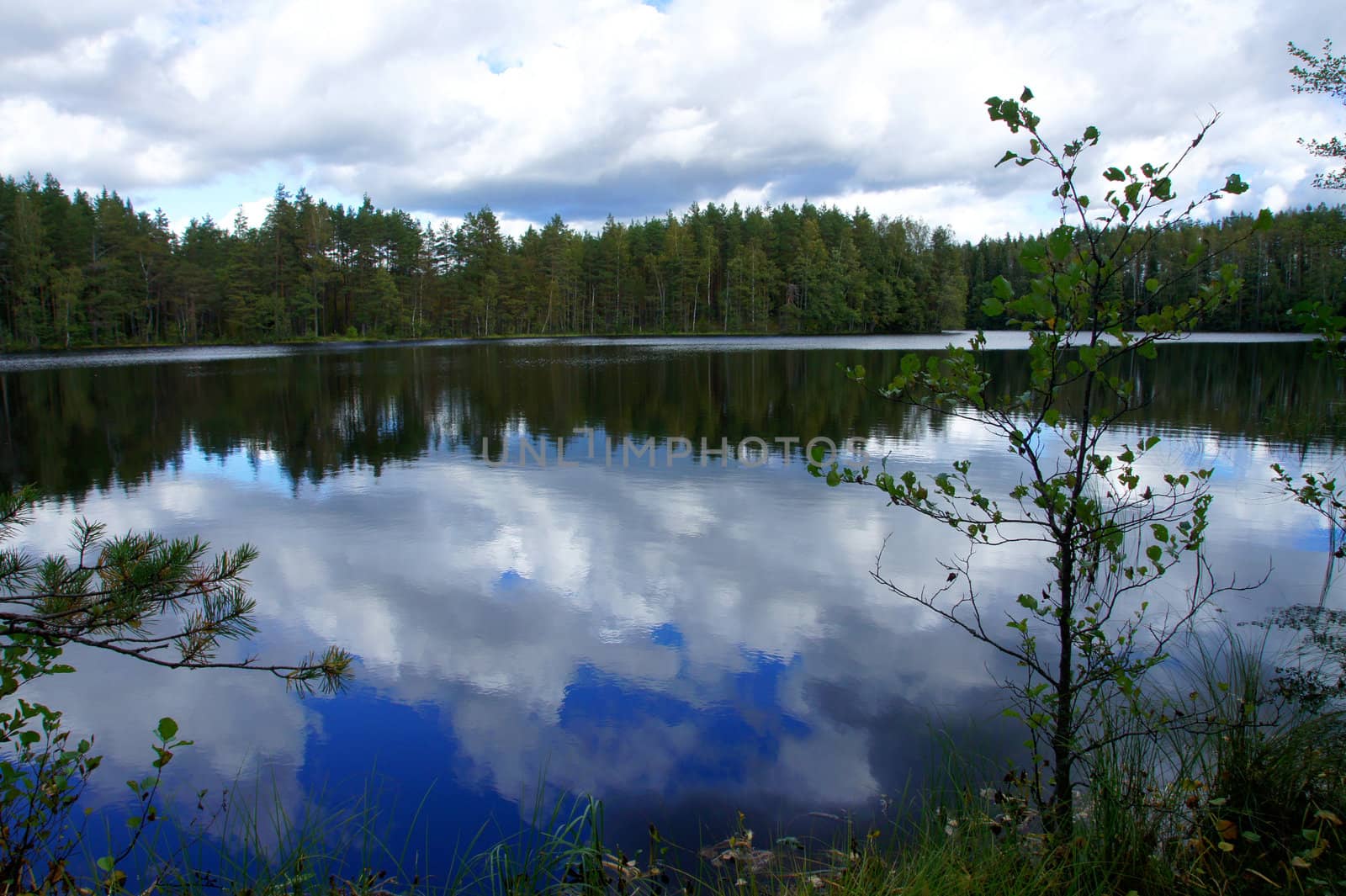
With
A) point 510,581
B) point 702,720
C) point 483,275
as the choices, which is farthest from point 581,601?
point 483,275

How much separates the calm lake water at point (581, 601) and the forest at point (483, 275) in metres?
53.9

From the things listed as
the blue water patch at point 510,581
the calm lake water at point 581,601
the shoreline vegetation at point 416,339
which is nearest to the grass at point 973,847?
the calm lake water at point 581,601

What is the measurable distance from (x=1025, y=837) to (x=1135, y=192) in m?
2.44

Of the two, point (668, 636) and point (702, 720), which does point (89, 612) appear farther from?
point (668, 636)

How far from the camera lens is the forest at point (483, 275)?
6241 centimetres

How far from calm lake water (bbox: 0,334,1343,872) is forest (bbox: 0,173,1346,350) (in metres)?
53.9

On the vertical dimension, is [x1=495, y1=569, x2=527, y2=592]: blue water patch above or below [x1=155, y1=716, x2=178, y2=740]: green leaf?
below

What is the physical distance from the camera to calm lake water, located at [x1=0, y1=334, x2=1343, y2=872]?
16.5ft

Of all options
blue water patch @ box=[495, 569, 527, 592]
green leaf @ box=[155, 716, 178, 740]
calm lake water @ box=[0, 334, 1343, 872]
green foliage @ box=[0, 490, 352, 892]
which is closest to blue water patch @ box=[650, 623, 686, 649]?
calm lake water @ box=[0, 334, 1343, 872]

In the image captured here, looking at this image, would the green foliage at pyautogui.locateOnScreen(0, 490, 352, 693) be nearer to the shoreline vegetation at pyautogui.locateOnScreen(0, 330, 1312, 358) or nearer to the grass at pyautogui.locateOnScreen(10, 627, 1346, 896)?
the grass at pyautogui.locateOnScreen(10, 627, 1346, 896)

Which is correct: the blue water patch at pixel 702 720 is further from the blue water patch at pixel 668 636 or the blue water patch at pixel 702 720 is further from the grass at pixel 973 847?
the blue water patch at pixel 668 636

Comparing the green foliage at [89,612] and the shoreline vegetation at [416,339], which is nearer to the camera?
the green foliage at [89,612]

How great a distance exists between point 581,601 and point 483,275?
270ft

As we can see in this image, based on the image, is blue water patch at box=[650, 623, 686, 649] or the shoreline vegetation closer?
blue water patch at box=[650, 623, 686, 649]
